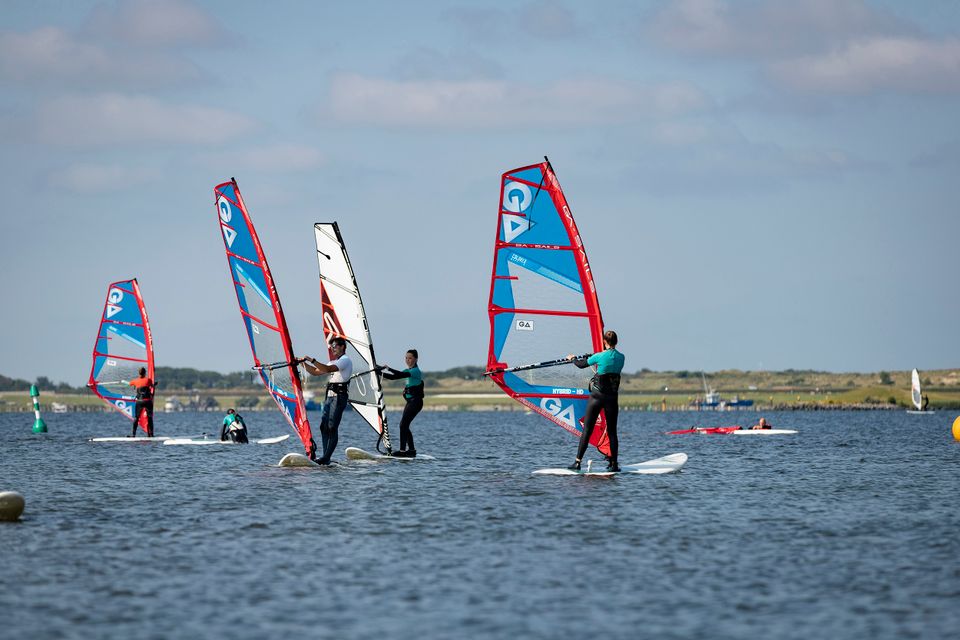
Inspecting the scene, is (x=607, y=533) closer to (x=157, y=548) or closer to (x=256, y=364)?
(x=157, y=548)

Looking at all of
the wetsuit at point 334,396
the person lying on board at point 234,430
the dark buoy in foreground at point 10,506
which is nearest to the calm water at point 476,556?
the dark buoy in foreground at point 10,506

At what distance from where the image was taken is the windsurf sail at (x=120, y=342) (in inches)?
1802

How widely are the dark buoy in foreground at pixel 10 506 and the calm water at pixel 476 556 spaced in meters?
0.31

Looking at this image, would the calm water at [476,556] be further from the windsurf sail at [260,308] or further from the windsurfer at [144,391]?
the windsurfer at [144,391]

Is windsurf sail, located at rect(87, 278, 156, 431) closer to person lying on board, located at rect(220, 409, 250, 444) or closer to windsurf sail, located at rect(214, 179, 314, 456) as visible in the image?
person lying on board, located at rect(220, 409, 250, 444)

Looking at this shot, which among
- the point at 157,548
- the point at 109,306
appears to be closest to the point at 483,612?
the point at 157,548

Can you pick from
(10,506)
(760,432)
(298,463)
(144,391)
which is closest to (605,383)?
(298,463)

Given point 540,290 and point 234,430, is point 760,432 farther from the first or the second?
point 540,290

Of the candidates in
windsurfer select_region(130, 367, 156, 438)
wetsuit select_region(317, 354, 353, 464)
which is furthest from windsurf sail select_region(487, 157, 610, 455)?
windsurfer select_region(130, 367, 156, 438)

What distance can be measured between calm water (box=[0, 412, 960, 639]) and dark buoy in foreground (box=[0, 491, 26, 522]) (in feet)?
1.02

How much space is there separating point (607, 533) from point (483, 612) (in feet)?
17.5

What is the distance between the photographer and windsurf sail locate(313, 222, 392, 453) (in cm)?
2988

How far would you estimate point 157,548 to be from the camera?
51.1 feet

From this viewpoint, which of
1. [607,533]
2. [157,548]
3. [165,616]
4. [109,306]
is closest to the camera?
[165,616]
